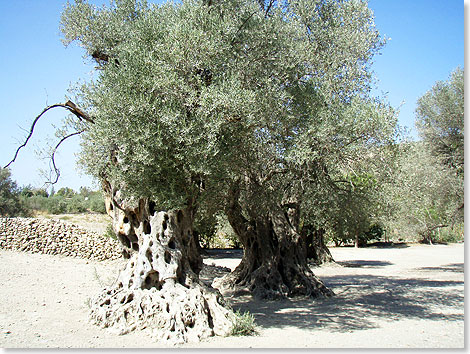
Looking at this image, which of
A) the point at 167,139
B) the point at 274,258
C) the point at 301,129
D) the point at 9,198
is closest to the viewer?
the point at 167,139

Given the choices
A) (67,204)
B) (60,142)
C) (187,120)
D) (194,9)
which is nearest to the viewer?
(187,120)

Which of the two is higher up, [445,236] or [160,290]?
[445,236]

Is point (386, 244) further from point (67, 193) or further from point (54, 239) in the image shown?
point (67, 193)

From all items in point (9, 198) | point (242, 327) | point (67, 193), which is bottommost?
point (242, 327)

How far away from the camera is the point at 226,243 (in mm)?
34969

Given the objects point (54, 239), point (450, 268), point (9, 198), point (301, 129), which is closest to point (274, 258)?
point (301, 129)

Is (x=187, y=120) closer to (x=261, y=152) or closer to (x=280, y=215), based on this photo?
(x=261, y=152)

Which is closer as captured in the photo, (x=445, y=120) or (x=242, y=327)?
(x=242, y=327)

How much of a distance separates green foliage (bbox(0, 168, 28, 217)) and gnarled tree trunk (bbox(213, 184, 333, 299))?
2387cm

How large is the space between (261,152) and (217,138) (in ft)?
8.12

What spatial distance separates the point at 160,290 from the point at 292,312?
388 centimetres

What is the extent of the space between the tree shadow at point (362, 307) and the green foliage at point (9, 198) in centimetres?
2511

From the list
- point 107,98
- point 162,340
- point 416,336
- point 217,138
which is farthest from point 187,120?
point 416,336

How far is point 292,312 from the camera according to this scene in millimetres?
10609
